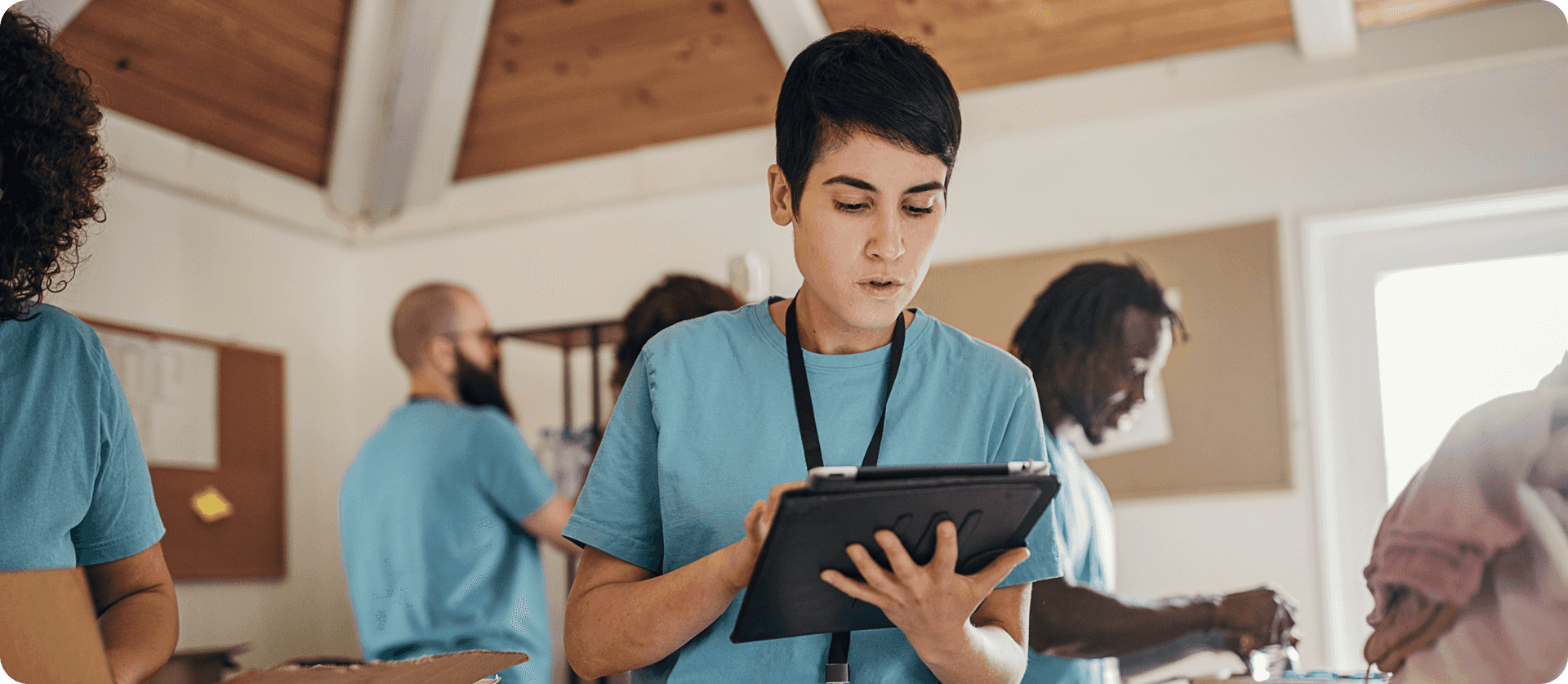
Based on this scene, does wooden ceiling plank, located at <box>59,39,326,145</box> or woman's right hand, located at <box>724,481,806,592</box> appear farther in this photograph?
wooden ceiling plank, located at <box>59,39,326,145</box>

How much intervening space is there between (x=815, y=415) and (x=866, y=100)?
316mm

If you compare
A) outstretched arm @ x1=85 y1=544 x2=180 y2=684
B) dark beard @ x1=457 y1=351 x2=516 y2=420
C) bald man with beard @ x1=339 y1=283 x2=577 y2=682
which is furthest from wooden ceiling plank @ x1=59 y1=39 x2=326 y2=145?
outstretched arm @ x1=85 y1=544 x2=180 y2=684

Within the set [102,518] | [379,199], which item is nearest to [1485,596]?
[102,518]

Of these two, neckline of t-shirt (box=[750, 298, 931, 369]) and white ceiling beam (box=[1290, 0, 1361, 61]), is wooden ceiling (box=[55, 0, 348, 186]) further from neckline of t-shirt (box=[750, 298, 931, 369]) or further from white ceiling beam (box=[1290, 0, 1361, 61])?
white ceiling beam (box=[1290, 0, 1361, 61])

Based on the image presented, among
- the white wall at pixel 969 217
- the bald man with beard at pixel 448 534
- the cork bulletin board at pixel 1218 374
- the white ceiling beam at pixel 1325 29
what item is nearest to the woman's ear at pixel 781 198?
the bald man with beard at pixel 448 534

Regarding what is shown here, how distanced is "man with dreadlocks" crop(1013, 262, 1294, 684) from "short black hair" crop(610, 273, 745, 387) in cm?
69

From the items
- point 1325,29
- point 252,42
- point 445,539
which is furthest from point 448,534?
point 1325,29

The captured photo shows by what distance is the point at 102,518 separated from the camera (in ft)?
4.15

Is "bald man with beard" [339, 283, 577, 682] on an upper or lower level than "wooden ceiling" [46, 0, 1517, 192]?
lower

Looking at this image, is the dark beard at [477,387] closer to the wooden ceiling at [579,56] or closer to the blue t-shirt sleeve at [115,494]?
the wooden ceiling at [579,56]

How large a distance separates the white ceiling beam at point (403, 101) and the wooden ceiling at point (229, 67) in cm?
8

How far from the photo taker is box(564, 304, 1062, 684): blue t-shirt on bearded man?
1131 mm

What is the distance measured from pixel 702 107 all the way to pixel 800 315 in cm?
279

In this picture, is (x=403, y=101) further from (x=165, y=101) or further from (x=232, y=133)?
(x=165, y=101)
